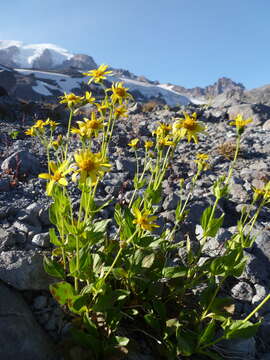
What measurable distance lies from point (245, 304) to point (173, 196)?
1827 millimetres

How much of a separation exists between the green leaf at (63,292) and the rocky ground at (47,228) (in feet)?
0.82

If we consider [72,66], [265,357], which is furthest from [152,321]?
[72,66]

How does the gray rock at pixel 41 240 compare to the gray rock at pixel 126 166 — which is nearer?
the gray rock at pixel 41 240

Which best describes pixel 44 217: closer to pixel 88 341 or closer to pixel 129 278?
pixel 129 278

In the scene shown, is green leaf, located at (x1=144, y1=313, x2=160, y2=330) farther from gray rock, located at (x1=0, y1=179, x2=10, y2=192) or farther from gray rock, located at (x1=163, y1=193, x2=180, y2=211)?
gray rock, located at (x1=0, y1=179, x2=10, y2=192)

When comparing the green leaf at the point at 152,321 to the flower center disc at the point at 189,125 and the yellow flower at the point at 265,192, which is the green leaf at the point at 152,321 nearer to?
the yellow flower at the point at 265,192

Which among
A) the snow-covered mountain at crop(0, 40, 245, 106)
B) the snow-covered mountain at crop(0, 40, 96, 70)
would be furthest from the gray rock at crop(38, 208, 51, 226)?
the snow-covered mountain at crop(0, 40, 96, 70)

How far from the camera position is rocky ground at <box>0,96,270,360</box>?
197cm

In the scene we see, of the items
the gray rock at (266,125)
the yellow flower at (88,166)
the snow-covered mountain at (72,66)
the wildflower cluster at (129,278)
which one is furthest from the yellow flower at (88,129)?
the snow-covered mountain at (72,66)

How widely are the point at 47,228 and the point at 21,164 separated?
208 cm

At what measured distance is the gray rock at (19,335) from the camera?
5.84 ft

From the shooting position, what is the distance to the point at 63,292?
196 cm

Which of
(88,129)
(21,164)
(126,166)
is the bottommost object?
(21,164)

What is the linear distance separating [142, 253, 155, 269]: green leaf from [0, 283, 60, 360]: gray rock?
0.96 m
